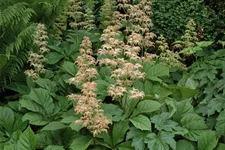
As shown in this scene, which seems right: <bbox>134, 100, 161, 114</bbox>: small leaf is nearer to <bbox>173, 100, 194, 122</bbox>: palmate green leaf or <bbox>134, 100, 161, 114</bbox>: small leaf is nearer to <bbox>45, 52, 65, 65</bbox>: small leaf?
<bbox>173, 100, 194, 122</bbox>: palmate green leaf

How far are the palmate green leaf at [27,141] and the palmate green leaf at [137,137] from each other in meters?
0.72

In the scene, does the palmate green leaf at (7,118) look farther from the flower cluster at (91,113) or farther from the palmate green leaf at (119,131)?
the palmate green leaf at (119,131)

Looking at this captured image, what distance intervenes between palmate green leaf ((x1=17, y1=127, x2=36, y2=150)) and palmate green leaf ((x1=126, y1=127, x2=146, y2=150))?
718 mm

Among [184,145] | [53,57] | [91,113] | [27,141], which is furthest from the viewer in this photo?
[53,57]

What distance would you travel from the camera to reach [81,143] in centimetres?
298

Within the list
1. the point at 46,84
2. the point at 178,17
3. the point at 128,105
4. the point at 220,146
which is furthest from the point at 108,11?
the point at 220,146

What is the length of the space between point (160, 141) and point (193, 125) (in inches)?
13.6

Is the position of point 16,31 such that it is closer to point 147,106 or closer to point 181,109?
point 147,106

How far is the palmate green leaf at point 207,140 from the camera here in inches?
115

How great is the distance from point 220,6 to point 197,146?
2007 millimetres

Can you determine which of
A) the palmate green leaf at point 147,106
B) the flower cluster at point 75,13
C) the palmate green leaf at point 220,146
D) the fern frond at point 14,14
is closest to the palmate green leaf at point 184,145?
the palmate green leaf at point 220,146

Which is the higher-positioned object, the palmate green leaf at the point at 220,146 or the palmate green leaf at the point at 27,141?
the palmate green leaf at the point at 27,141

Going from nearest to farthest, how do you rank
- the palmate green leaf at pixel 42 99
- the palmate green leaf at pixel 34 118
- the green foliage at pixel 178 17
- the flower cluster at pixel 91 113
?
the flower cluster at pixel 91 113 → the palmate green leaf at pixel 34 118 → the palmate green leaf at pixel 42 99 → the green foliage at pixel 178 17

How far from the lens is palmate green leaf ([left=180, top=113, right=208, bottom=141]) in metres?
3.05
